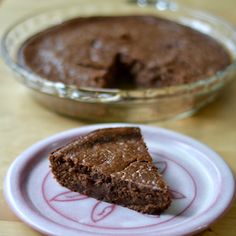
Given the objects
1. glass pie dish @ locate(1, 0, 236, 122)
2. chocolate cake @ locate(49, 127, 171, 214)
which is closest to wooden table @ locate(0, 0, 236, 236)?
glass pie dish @ locate(1, 0, 236, 122)

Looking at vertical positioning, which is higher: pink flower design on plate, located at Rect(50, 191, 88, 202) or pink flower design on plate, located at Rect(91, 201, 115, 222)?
→ pink flower design on plate, located at Rect(91, 201, 115, 222)

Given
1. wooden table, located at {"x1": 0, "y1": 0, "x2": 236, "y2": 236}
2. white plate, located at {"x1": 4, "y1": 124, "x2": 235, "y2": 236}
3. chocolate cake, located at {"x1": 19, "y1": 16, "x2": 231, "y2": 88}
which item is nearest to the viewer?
white plate, located at {"x1": 4, "y1": 124, "x2": 235, "y2": 236}

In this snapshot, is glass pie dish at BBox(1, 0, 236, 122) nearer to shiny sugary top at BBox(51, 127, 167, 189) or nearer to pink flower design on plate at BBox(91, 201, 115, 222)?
shiny sugary top at BBox(51, 127, 167, 189)

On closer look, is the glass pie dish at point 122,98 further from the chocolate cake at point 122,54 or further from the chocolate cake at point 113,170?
the chocolate cake at point 113,170

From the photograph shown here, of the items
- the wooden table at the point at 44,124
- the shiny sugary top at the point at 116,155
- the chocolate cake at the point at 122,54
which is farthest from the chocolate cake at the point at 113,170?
the chocolate cake at the point at 122,54

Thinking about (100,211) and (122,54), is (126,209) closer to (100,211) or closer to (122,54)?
(100,211)

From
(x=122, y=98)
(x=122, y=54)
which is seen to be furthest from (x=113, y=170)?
(x=122, y=54)
